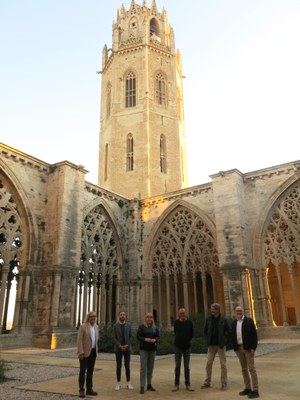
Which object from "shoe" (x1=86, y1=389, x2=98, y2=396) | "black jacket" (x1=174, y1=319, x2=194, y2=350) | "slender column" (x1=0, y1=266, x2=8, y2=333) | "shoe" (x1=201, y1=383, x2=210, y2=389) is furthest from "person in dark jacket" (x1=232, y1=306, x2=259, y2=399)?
"slender column" (x1=0, y1=266, x2=8, y2=333)

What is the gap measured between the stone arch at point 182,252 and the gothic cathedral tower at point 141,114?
4.42m

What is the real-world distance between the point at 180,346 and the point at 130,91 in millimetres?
23567

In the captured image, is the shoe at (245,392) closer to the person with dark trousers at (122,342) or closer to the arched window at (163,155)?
the person with dark trousers at (122,342)

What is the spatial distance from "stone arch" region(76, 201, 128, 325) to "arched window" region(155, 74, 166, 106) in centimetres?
1183

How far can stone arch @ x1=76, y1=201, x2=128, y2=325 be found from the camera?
16.1 meters

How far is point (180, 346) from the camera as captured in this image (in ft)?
18.7

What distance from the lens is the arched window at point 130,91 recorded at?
85.6 ft

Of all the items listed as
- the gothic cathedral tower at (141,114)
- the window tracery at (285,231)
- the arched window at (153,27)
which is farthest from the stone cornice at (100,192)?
the arched window at (153,27)

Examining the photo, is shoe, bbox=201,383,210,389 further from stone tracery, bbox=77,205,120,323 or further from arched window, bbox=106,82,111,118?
arched window, bbox=106,82,111,118

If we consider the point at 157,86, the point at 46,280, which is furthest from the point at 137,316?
the point at 157,86

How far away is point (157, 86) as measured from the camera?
87.7 ft

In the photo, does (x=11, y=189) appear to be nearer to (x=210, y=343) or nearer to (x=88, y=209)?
(x=88, y=209)

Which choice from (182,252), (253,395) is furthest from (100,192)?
(253,395)

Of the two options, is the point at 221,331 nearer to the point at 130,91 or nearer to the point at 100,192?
the point at 100,192
